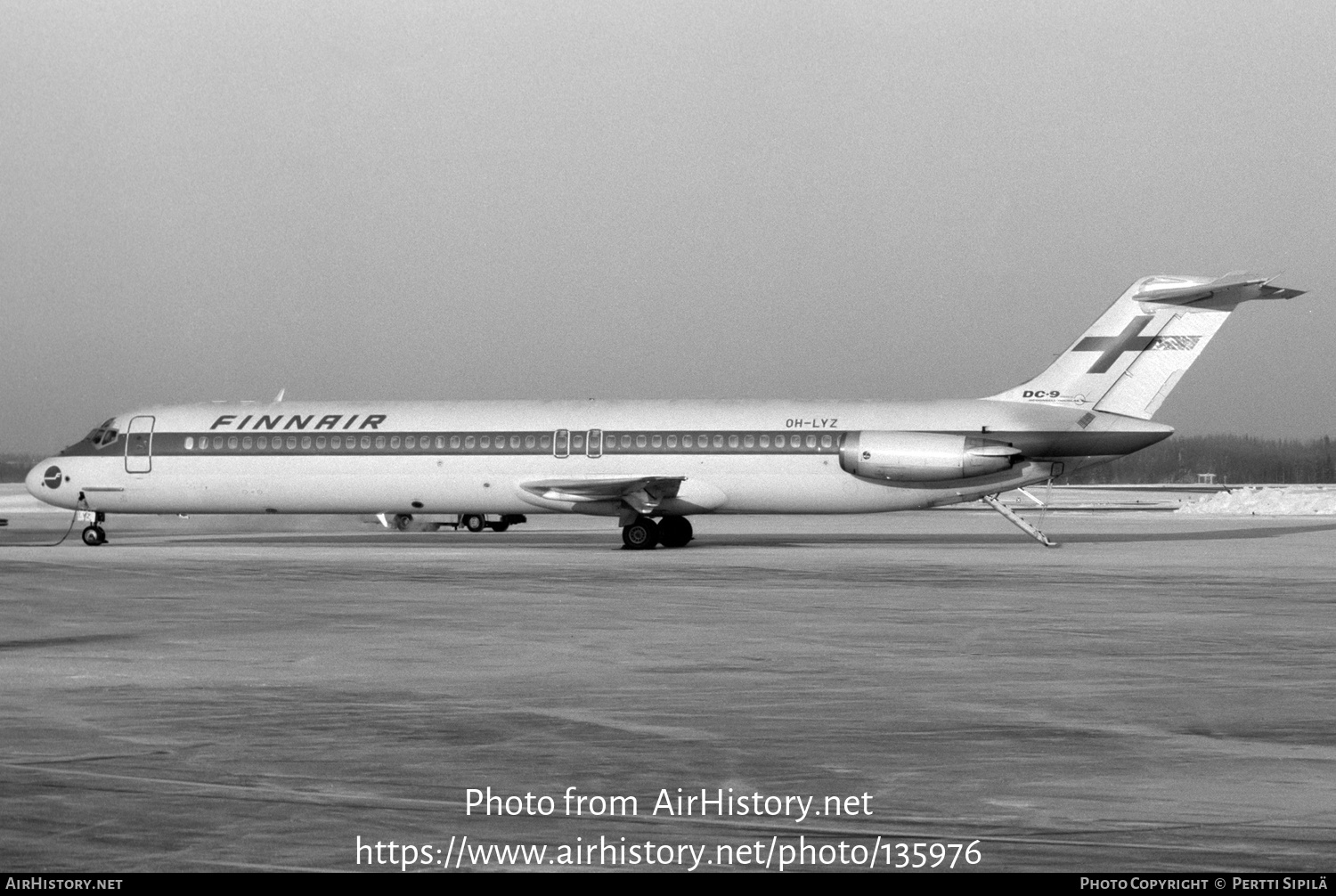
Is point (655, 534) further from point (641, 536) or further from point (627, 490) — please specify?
point (627, 490)

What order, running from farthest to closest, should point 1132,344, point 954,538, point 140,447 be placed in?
point 954,538
point 140,447
point 1132,344

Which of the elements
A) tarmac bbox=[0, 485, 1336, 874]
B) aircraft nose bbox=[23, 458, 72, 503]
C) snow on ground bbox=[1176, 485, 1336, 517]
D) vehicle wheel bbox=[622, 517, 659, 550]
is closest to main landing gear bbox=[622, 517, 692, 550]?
vehicle wheel bbox=[622, 517, 659, 550]

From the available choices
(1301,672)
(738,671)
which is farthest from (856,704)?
(1301,672)

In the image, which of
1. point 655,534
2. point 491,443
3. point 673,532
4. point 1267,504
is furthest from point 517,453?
point 1267,504

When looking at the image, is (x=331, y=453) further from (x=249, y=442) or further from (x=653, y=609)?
(x=653, y=609)

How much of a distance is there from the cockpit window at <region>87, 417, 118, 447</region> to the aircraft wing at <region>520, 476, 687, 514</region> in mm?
10601

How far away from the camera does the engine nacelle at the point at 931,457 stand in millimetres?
30922

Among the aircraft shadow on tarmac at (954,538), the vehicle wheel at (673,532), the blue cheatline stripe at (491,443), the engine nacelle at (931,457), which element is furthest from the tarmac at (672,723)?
the aircraft shadow on tarmac at (954,538)

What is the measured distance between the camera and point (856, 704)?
34.1ft

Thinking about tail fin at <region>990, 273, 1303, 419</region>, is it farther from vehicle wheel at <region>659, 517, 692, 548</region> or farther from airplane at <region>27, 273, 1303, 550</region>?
vehicle wheel at <region>659, 517, 692, 548</region>

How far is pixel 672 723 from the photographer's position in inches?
381

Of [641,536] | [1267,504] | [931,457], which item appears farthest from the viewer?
[1267,504]

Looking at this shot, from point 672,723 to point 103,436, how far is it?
29083mm

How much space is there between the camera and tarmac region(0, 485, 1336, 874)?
654cm
